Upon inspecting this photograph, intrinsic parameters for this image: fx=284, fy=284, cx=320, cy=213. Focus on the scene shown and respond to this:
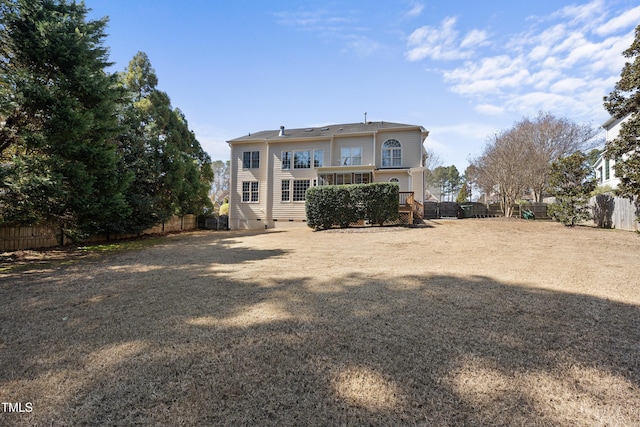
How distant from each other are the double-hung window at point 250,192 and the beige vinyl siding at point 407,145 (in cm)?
909

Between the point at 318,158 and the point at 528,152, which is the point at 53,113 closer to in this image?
the point at 318,158

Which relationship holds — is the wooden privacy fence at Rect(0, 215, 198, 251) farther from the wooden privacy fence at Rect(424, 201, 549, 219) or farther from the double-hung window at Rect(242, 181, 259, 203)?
the wooden privacy fence at Rect(424, 201, 549, 219)

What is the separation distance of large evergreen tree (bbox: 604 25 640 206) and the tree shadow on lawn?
10.3 metres

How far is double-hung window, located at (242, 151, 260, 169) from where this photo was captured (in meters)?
21.3

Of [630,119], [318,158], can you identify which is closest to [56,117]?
[318,158]

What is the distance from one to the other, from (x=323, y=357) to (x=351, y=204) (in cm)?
1222

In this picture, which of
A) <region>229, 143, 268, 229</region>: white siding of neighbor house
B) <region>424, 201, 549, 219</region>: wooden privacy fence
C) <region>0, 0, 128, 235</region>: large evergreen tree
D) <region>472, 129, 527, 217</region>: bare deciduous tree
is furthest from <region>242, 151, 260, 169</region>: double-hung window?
<region>472, 129, 527, 217</region>: bare deciduous tree

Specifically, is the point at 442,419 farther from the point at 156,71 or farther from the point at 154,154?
the point at 156,71

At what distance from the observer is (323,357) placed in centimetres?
236

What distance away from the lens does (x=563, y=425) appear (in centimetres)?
166

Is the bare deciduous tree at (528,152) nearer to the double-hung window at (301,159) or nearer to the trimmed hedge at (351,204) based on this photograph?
the trimmed hedge at (351,204)

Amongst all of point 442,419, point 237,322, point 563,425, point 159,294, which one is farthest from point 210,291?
point 563,425

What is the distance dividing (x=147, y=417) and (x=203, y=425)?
369 millimetres

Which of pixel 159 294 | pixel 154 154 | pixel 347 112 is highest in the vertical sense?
pixel 347 112
